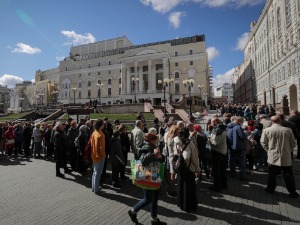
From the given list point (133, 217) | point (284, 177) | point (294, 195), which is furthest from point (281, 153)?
point (133, 217)

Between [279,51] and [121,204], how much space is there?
37.7m

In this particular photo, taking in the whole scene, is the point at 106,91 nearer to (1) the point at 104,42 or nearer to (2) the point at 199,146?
(1) the point at 104,42

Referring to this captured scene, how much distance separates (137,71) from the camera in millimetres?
65188

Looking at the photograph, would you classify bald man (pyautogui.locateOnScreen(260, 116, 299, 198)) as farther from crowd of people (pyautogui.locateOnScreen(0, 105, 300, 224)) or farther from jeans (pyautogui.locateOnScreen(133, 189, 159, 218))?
jeans (pyautogui.locateOnScreen(133, 189, 159, 218))

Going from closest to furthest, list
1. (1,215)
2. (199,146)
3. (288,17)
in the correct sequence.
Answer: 1. (1,215)
2. (199,146)
3. (288,17)

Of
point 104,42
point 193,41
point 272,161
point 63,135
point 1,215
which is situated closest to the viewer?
point 1,215

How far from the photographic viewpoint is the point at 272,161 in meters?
6.09

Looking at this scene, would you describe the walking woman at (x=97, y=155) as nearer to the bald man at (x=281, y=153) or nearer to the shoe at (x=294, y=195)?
the bald man at (x=281, y=153)

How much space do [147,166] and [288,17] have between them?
3445cm

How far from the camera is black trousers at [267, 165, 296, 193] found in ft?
19.4

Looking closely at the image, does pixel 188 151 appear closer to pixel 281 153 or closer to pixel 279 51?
pixel 281 153

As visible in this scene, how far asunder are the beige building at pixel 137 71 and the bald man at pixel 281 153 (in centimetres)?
4731

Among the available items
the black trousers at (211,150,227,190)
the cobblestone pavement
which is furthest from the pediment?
the black trousers at (211,150,227,190)

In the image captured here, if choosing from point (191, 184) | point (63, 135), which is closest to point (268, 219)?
point (191, 184)
